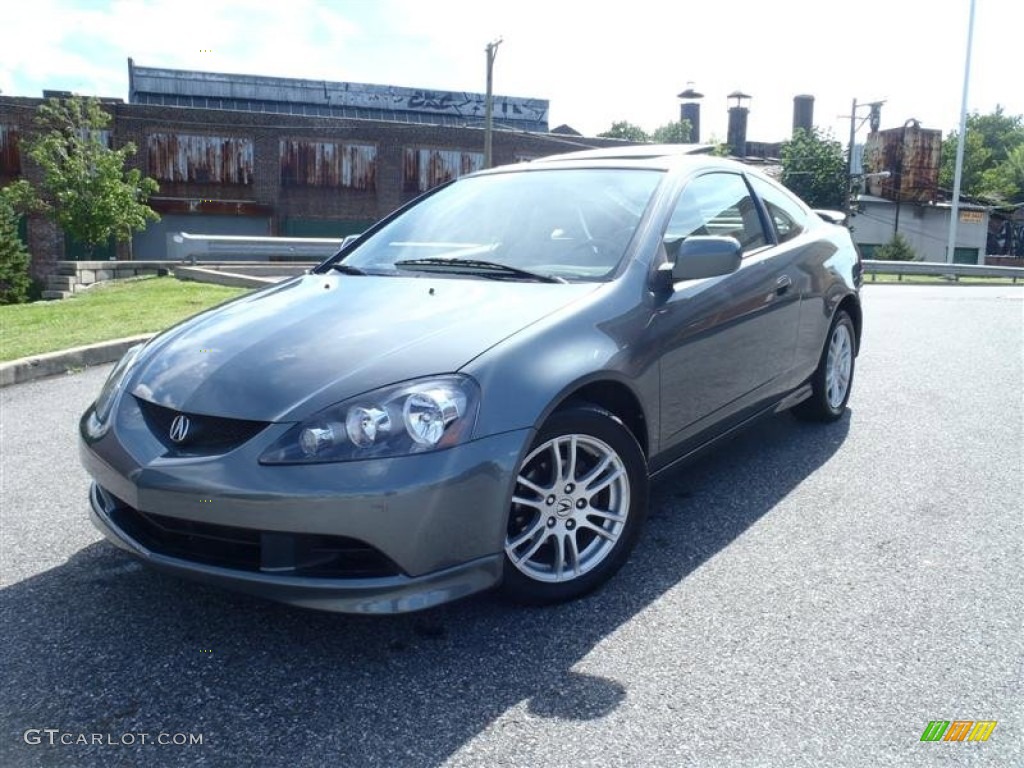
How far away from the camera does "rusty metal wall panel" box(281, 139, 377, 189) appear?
1503 inches

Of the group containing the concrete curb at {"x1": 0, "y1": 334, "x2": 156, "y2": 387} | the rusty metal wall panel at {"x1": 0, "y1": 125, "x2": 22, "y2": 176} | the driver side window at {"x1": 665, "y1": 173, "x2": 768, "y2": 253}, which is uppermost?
the rusty metal wall panel at {"x1": 0, "y1": 125, "x2": 22, "y2": 176}

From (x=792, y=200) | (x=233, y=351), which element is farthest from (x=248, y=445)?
(x=792, y=200)

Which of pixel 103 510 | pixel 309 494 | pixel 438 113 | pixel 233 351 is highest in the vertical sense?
pixel 438 113

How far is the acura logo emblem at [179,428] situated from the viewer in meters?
2.57

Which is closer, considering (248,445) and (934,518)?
(248,445)

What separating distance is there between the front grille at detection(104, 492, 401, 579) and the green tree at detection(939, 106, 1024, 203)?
223 feet

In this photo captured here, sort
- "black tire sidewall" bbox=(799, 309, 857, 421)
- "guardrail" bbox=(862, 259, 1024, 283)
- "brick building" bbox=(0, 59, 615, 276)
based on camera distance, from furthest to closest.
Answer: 1. "brick building" bbox=(0, 59, 615, 276)
2. "guardrail" bbox=(862, 259, 1024, 283)
3. "black tire sidewall" bbox=(799, 309, 857, 421)

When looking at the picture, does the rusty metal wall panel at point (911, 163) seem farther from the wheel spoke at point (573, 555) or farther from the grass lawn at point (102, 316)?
the wheel spoke at point (573, 555)

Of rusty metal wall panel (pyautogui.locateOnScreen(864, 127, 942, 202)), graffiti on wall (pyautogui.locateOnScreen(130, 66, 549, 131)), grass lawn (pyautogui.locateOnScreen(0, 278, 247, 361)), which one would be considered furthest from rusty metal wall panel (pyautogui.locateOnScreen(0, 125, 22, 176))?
rusty metal wall panel (pyautogui.locateOnScreen(864, 127, 942, 202))

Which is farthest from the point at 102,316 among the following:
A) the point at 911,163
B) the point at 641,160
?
the point at 911,163

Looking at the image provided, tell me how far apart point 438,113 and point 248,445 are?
45.0 metres

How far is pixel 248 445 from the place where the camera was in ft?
7.98

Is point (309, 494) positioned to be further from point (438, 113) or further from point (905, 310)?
point (438, 113)

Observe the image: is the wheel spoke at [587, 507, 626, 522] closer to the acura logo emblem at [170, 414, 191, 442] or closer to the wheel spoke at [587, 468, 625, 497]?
the wheel spoke at [587, 468, 625, 497]
